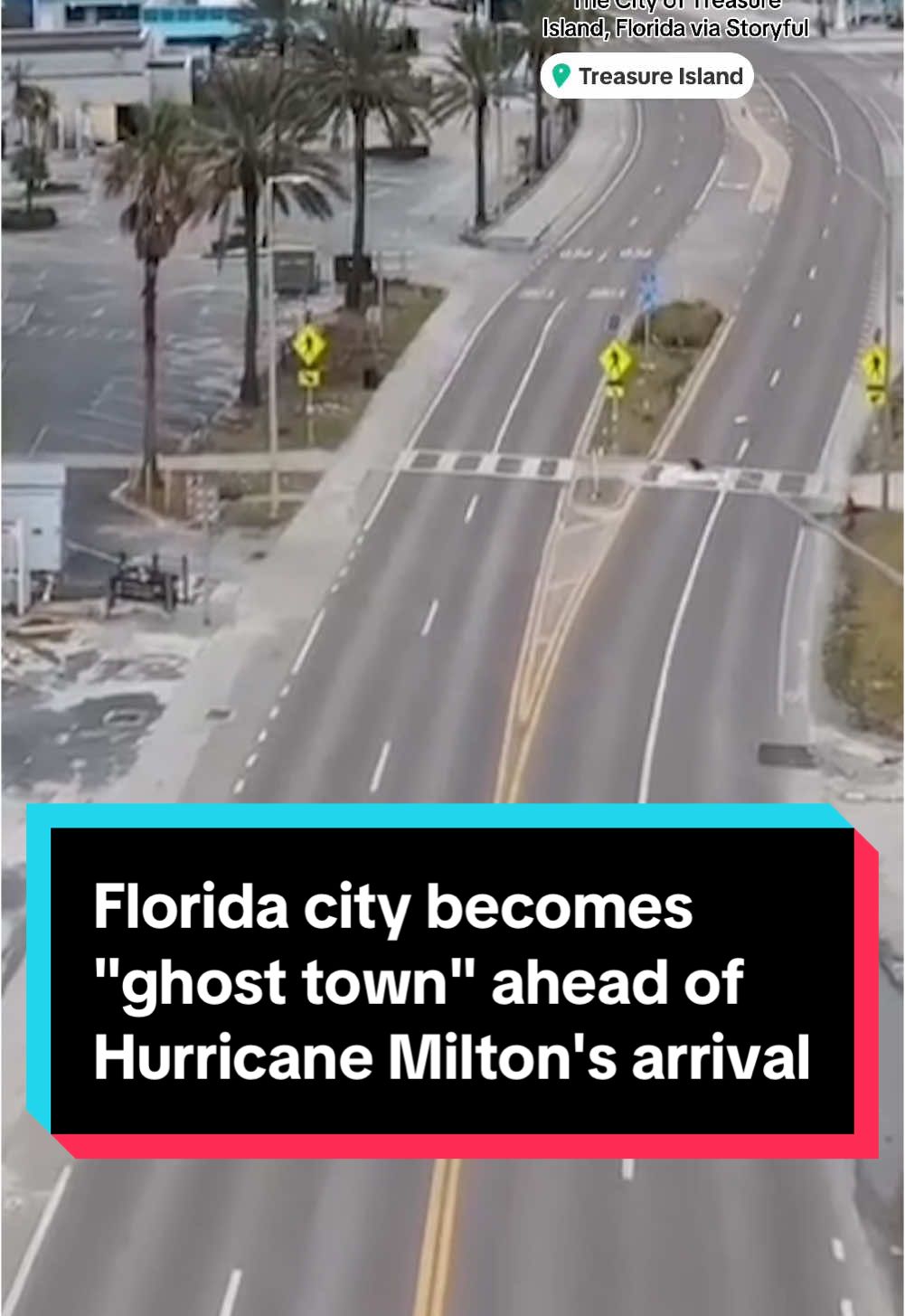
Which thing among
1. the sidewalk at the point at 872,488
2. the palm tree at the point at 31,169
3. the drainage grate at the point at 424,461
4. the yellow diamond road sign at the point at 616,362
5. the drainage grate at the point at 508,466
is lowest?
the palm tree at the point at 31,169

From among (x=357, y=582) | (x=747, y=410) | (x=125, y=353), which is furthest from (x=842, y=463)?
(x=125, y=353)

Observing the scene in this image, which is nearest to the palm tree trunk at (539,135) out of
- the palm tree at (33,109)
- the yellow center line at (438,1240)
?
the palm tree at (33,109)

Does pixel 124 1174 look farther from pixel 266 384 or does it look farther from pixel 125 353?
pixel 125 353

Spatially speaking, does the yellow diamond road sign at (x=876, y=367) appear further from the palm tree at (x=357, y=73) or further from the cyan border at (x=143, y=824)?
the cyan border at (x=143, y=824)

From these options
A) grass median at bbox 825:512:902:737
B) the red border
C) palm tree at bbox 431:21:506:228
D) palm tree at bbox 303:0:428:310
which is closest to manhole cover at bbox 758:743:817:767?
grass median at bbox 825:512:902:737

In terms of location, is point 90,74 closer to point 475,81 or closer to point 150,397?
point 475,81

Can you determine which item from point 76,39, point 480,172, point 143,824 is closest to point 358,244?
point 480,172
